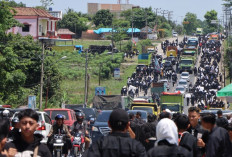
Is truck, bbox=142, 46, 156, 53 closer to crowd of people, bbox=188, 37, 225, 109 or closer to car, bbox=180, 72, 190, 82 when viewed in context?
crowd of people, bbox=188, 37, 225, 109

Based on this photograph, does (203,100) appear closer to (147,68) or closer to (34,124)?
(147,68)

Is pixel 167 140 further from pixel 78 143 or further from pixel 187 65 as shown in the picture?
pixel 187 65

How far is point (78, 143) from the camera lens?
17609 mm

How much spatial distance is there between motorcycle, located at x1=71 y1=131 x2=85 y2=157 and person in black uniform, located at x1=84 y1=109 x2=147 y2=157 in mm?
10492

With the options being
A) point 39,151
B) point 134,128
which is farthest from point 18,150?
point 134,128

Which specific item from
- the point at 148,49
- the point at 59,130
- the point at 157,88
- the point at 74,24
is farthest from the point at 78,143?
the point at 74,24

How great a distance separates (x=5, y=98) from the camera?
44781mm

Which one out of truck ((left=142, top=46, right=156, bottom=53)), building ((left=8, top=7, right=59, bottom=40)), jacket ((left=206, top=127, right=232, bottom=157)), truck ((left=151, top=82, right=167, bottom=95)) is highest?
building ((left=8, top=7, right=59, bottom=40))

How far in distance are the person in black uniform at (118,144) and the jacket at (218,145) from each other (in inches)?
74.8

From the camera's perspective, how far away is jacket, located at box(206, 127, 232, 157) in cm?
884

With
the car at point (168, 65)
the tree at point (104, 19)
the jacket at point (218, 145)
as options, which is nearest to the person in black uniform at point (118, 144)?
the jacket at point (218, 145)

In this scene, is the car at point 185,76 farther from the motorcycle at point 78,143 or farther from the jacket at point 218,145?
the jacket at point 218,145

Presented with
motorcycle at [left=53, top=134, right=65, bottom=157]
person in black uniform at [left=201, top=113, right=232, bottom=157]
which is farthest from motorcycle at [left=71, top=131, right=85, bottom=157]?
person in black uniform at [left=201, top=113, right=232, bottom=157]

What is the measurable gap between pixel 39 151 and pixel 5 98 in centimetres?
3799
